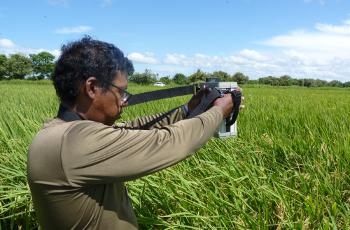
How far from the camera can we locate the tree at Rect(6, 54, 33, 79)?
72.6 metres

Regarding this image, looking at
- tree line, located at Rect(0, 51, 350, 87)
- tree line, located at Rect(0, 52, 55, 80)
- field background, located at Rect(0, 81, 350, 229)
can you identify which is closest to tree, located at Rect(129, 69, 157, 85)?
tree line, located at Rect(0, 51, 350, 87)

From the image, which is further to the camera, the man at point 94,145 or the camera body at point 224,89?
the camera body at point 224,89

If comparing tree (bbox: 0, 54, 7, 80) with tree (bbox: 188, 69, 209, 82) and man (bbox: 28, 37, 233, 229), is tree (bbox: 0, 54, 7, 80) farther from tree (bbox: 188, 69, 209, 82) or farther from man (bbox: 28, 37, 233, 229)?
man (bbox: 28, 37, 233, 229)

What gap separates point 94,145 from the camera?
1.32 meters

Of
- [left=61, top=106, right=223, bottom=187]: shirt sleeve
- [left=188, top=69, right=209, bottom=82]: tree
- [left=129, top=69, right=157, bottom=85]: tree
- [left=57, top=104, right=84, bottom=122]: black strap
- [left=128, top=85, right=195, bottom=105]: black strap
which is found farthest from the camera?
[left=129, top=69, right=157, bottom=85]: tree

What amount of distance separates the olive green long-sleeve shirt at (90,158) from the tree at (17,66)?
75.6 meters

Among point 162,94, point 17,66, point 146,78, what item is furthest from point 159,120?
point 17,66

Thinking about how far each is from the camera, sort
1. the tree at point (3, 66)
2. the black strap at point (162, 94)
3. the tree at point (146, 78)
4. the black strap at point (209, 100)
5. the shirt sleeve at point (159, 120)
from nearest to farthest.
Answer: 1. the black strap at point (209, 100)
2. the black strap at point (162, 94)
3. the shirt sleeve at point (159, 120)
4. the tree at point (146, 78)
5. the tree at point (3, 66)

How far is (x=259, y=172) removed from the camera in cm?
269

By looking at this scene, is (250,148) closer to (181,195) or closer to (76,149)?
(181,195)

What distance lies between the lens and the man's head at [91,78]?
1.45 m

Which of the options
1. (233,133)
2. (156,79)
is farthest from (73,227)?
(156,79)

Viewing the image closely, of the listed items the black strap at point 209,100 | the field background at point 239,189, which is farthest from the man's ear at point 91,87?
the field background at point 239,189

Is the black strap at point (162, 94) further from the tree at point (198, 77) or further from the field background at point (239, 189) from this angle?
the field background at point (239, 189)
